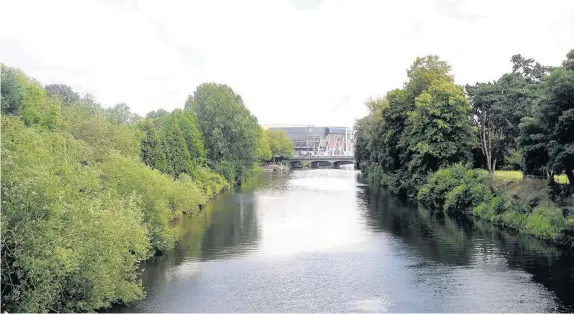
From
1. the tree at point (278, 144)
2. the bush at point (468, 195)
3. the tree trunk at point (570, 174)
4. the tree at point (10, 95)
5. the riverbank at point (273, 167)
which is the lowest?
the bush at point (468, 195)

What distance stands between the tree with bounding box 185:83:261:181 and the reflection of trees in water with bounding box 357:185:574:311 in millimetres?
28965

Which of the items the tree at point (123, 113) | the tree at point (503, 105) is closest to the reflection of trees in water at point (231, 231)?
the tree at point (123, 113)

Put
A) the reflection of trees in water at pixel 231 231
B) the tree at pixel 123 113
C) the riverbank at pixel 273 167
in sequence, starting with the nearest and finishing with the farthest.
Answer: the reflection of trees in water at pixel 231 231
the tree at pixel 123 113
the riverbank at pixel 273 167

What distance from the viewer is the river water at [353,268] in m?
24.7

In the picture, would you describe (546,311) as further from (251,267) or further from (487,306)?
(251,267)

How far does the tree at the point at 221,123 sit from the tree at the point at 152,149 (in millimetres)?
19581

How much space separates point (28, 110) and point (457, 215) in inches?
1447

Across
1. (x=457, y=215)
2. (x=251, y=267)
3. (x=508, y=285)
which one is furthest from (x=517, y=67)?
(x=251, y=267)

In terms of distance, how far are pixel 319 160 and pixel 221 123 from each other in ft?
248

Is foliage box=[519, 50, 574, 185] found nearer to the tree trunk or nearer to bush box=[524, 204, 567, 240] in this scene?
the tree trunk

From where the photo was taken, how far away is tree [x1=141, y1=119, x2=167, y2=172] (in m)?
53.5

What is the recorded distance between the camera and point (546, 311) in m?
23.3

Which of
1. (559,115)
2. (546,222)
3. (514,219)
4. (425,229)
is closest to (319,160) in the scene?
(425,229)

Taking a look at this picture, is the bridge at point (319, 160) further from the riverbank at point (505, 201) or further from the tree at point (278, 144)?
the riverbank at point (505, 201)
